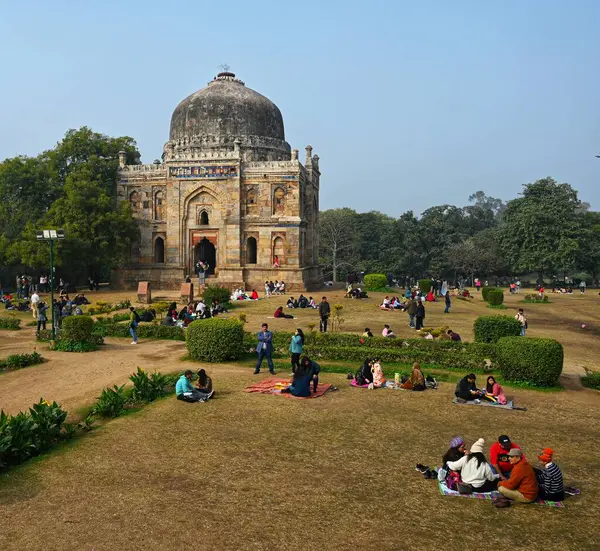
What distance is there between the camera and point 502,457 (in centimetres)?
839

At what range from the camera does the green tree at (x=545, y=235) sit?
47.4 m

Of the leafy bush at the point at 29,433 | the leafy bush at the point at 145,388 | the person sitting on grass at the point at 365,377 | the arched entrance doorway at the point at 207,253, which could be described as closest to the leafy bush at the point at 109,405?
the leafy bush at the point at 145,388

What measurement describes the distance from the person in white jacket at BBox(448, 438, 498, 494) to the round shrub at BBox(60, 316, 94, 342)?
45.8 ft

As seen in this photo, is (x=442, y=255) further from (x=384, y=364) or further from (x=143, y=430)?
(x=143, y=430)

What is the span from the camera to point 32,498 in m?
7.38

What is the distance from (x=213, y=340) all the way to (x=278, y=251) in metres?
22.8

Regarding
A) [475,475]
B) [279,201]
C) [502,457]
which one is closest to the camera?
[475,475]

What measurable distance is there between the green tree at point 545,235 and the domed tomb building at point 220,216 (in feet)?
68.7

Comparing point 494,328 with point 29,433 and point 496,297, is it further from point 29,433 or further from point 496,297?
point 496,297

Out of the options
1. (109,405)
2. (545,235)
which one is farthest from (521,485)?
(545,235)

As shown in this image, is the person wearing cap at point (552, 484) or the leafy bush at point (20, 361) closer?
the person wearing cap at point (552, 484)

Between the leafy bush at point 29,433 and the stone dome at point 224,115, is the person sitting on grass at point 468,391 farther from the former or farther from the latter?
the stone dome at point 224,115

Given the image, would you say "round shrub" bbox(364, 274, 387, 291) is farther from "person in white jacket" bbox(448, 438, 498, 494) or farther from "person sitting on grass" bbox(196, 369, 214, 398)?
"person in white jacket" bbox(448, 438, 498, 494)

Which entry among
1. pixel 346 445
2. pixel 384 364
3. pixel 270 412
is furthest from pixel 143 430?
pixel 384 364
